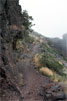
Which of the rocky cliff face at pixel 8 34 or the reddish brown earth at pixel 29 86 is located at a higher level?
the rocky cliff face at pixel 8 34

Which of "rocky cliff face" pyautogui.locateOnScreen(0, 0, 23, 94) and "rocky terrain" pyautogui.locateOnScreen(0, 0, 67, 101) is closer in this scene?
"rocky terrain" pyautogui.locateOnScreen(0, 0, 67, 101)

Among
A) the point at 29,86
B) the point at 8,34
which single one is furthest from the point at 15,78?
the point at 8,34

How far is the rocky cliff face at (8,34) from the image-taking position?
37.1 feet

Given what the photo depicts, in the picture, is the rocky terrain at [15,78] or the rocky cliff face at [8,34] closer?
the rocky terrain at [15,78]

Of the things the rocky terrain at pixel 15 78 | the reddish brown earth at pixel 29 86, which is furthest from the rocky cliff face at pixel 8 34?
the reddish brown earth at pixel 29 86

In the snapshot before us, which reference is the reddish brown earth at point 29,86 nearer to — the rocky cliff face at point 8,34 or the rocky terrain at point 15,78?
the rocky terrain at point 15,78

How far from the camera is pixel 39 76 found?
1465 cm

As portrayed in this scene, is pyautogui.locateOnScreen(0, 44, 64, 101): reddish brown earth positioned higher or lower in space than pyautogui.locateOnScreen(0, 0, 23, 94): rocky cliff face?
lower

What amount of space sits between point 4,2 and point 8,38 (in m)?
2.85

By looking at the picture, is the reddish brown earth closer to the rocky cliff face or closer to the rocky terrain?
the rocky terrain

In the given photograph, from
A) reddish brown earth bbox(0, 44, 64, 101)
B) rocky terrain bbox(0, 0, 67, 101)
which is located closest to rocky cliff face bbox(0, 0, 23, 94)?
rocky terrain bbox(0, 0, 67, 101)

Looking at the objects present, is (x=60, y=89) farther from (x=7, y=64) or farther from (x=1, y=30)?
(x=1, y=30)

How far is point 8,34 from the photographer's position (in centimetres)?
1289

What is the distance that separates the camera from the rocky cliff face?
1132 centimetres
